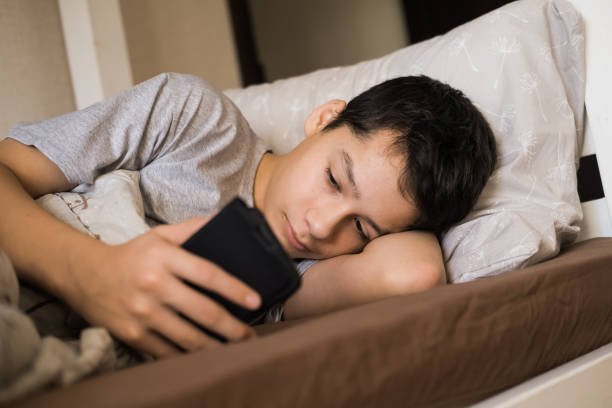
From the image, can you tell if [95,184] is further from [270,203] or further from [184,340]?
[184,340]

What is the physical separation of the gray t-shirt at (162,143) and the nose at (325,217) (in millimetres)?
201

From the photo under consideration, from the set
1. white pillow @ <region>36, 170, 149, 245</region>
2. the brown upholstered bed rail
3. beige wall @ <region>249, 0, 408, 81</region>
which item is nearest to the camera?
the brown upholstered bed rail

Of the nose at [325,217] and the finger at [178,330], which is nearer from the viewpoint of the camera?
the finger at [178,330]

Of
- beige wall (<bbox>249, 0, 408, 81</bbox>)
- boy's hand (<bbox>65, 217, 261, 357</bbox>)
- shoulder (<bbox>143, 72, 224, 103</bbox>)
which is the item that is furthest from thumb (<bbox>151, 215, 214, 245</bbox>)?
beige wall (<bbox>249, 0, 408, 81</bbox>)

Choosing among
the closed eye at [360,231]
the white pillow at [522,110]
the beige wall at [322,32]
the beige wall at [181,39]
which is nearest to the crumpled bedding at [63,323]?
the closed eye at [360,231]

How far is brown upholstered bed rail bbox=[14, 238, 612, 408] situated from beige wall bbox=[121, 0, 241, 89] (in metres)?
1.60

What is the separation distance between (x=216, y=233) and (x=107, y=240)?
31cm

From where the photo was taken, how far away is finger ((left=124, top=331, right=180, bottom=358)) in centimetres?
51

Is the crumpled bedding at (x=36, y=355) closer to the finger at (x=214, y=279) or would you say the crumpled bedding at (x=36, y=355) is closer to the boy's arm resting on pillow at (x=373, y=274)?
the finger at (x=214, y=279)

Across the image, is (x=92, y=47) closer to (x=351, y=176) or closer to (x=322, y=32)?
(x=351, y=176)

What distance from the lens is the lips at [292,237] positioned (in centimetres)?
85

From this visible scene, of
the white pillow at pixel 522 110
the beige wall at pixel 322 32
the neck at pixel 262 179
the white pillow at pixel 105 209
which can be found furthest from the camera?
the beige wall at pixel 322 32

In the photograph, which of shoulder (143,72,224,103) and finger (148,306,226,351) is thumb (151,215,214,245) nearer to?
finger (148,306,226,351)

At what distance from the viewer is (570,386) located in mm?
617
